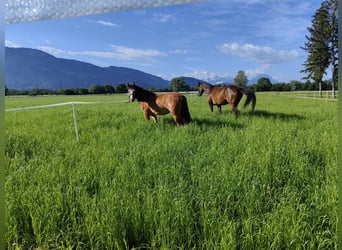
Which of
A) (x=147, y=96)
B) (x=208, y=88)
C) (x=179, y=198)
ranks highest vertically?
(x=208, y=88)

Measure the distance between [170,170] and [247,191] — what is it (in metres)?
0.25

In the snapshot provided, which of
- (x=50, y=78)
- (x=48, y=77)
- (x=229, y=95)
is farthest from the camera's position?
(x=48, y=77)

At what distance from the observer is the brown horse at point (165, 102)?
5.63 ft

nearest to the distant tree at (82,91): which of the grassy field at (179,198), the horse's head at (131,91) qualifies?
the horse's head at (131,91)

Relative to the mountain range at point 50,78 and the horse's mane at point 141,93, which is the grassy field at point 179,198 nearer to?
the mountain range at point 50,78

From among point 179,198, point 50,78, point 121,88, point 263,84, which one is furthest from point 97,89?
point 50,78

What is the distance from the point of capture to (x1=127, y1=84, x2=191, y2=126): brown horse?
172cm

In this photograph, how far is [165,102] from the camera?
1747 millimetres

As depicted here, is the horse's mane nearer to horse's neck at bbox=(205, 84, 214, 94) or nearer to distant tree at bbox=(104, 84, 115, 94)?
distant tree at bbox=(104, 84, 115, 94)

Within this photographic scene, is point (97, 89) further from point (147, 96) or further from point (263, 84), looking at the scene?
point (263, 84)

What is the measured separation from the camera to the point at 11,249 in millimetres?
494

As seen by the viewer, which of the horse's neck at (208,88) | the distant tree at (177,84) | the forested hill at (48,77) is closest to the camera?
the forested hill at (48,77)

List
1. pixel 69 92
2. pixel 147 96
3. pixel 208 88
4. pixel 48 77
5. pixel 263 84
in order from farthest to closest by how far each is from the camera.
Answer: pixel 48 77, pixel 208 88, pixel 69 92, pixel 147 96, pixel 263 84

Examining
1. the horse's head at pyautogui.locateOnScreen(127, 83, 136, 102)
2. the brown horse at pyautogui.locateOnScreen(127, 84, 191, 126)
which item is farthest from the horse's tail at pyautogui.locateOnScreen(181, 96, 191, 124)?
the horse's head at pyautogui.locateOnScreen(127, 83, 136, 102)
